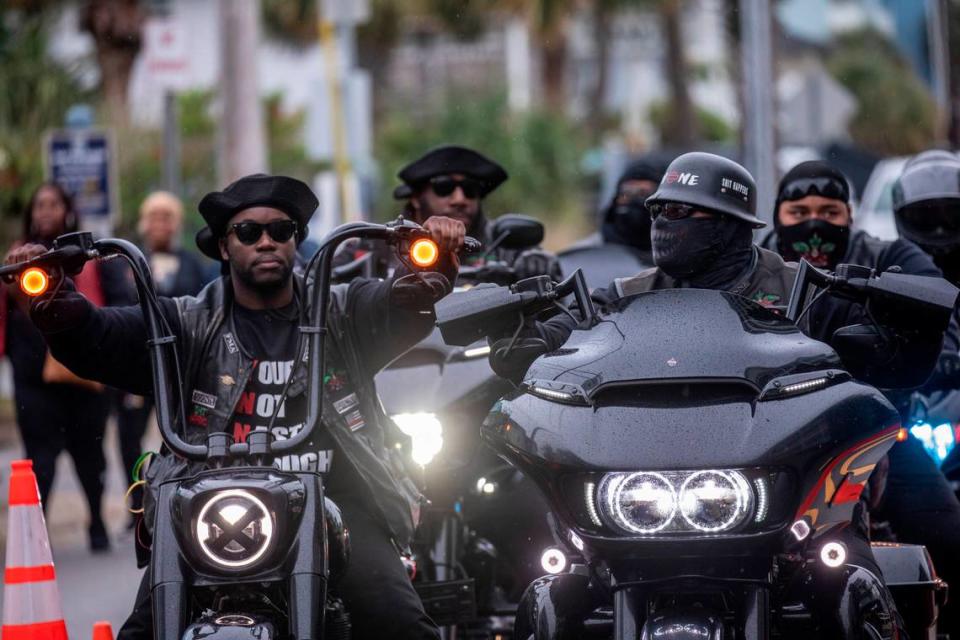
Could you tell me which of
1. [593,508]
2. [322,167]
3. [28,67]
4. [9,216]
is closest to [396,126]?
[322,167]

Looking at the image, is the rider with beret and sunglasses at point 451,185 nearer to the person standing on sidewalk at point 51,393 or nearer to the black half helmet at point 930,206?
the black half helmet at point 930,206

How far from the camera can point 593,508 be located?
13.3 feet

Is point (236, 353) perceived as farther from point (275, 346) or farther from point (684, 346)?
point (684, 346)

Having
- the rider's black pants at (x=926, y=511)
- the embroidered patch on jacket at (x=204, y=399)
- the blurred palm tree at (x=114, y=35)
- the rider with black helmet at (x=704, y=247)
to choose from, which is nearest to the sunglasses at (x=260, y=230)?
the embroidered patch on jacket at (x=204, y=399)

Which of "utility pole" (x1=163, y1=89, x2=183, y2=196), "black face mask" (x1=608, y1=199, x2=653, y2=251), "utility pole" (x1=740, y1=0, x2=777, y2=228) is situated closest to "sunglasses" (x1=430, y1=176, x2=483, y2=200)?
"black face mask" (x1=608, y1=199, x2=653, y2=251)

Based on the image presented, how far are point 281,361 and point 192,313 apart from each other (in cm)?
29

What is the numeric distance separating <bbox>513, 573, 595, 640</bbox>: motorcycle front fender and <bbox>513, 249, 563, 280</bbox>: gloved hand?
3.12m

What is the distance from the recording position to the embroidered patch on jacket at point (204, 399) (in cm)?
520

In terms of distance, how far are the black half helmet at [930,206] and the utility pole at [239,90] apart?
13.1m

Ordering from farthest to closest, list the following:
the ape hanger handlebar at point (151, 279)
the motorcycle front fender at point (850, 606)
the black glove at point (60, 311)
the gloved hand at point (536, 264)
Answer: the gloved hand at point (536, 264) < the black glove at point (60, 311) < the ape hanger handlebar at point (151, 279) < the motorcycle front fender at point (850, 606)

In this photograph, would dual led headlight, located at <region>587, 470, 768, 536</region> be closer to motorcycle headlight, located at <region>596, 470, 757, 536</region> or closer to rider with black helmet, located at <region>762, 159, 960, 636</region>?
motorcycle headlight, located at <region>596, 470, 757, 536</region>

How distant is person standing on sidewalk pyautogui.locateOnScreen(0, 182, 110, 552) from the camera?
971 centimetres

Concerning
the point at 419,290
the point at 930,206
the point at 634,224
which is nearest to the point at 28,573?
the point at 419,290

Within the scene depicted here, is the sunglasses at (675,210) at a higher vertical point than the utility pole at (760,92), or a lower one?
lower
